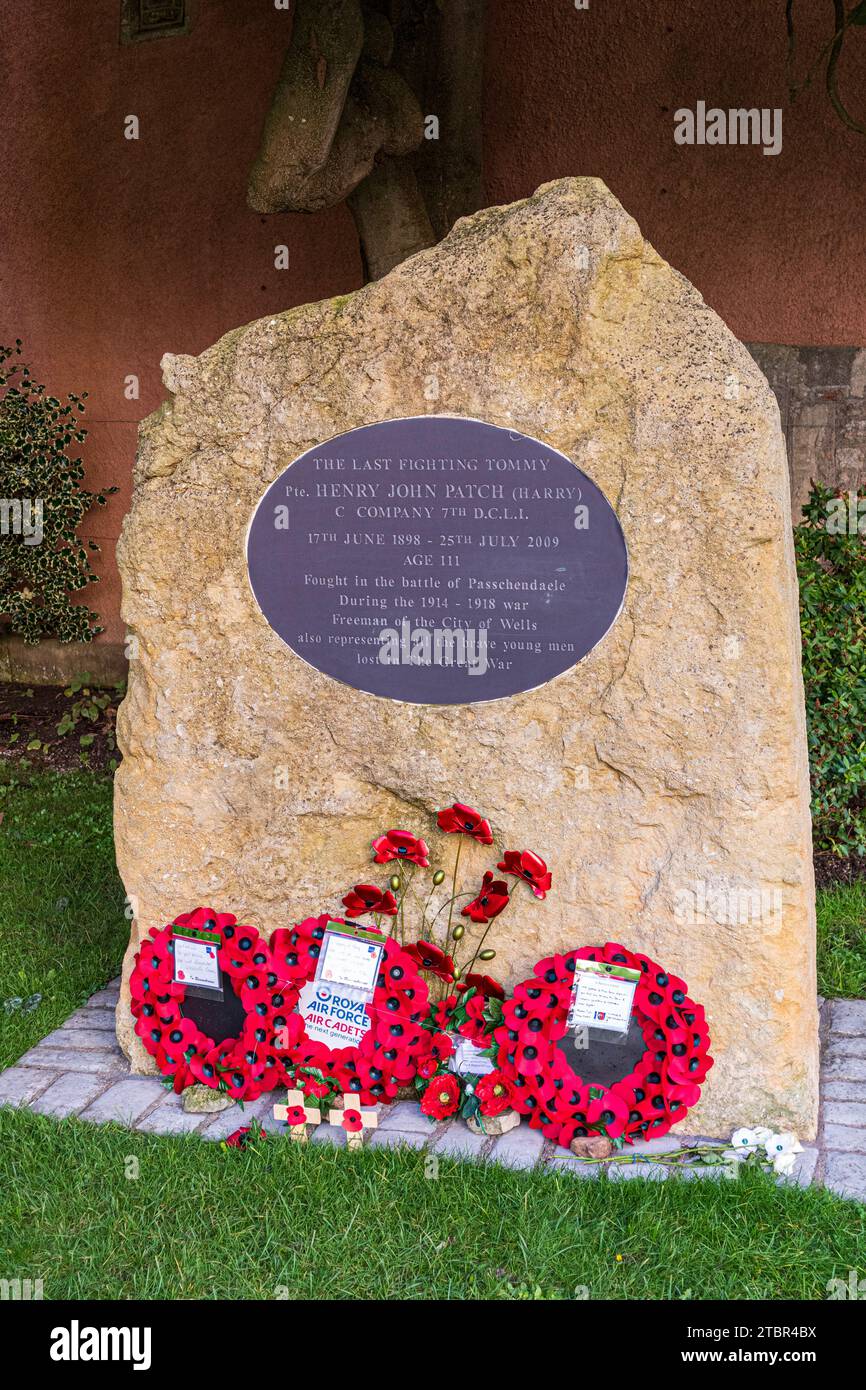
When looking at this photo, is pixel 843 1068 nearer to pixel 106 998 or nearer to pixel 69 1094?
pixel 69 1094

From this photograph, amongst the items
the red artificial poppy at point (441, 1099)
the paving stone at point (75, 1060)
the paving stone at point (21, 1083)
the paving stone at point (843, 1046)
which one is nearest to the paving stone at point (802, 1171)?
the paving stone at point (843, 1046)

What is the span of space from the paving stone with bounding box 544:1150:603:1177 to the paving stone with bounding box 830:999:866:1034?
38.8 inches

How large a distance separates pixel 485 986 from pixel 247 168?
4348 mm

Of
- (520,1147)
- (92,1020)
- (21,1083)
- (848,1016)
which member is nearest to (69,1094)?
(21,1083)

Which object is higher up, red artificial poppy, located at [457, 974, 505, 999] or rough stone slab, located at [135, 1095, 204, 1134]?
red artificial poppy, located at [457, 974, 505, 999]

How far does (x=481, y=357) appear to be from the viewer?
3.00 metres

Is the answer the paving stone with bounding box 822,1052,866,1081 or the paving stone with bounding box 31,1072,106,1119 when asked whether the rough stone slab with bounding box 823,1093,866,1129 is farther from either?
the paving stone with bounding box 31,1072,106,1119

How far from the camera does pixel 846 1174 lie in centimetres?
285

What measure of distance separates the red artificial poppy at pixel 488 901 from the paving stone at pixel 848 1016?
1.10 metres

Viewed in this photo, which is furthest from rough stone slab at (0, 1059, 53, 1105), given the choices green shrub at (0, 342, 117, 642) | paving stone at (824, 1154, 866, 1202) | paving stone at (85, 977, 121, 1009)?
green shrub at (0, 342, 117, 642)

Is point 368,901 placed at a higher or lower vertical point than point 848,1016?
higher

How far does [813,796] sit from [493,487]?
6.29ft

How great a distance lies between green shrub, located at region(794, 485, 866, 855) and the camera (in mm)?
4309

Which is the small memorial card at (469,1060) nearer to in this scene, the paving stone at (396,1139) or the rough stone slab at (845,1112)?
the paving stone at (396,1139)
